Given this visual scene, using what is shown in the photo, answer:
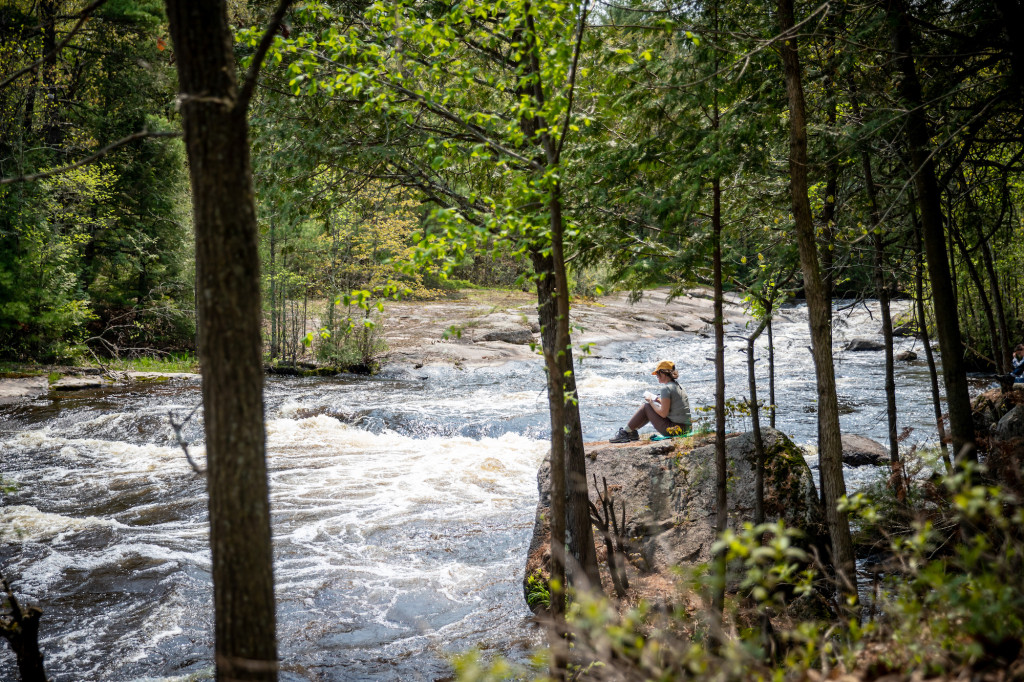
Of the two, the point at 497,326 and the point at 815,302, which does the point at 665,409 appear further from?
the point at 497,326

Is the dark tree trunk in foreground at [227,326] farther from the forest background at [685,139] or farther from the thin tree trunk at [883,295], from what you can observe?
the thin tree trunk at [883,295]

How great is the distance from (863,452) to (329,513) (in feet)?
26.3

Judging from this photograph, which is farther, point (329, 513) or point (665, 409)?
point (329, 513)

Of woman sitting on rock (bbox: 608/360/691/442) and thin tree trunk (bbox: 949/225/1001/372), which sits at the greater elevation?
thin tree trunk (bbox: 949/225/1001/372)

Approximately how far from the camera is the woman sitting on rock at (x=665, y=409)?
7914 millimetres

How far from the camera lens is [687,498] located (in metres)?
6.06

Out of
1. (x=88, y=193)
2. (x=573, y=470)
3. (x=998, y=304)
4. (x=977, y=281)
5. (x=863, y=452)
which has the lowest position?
(x=863, y=452)

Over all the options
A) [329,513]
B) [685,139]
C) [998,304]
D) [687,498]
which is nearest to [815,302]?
[685,139]

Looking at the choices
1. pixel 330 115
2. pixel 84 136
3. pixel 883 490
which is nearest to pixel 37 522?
pixel 330 115

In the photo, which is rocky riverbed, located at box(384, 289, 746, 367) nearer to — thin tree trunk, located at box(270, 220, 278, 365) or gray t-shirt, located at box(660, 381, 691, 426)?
thin tree trunk, located at box(270, 220, 278, 365)

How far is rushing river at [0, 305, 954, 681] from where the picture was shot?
5.81m

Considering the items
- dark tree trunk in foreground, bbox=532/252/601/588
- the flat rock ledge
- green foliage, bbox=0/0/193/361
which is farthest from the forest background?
green foliage, bbox=0/0/193/361

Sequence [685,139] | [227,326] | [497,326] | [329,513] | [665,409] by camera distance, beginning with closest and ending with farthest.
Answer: [227,326] → [685,139] → [665,409] → [329,513] → [497,326]

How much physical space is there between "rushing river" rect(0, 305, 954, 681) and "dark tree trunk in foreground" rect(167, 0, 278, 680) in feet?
10.6
